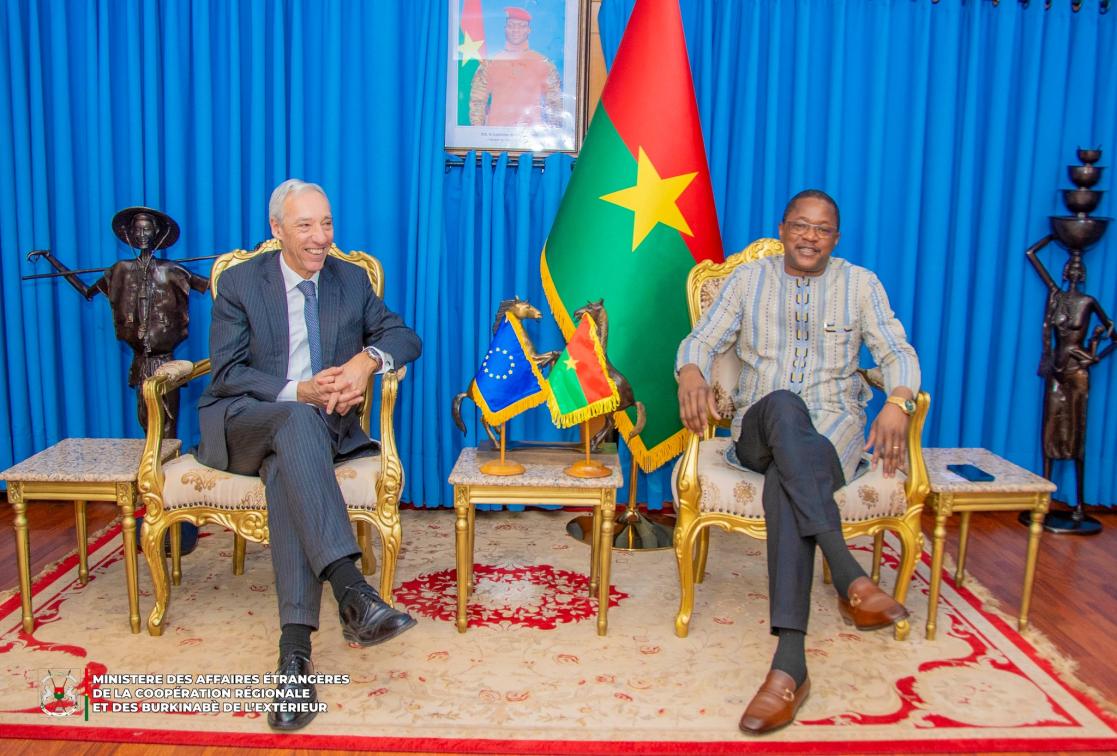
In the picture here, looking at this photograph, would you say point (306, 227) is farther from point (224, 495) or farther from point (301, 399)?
point (224, 495)

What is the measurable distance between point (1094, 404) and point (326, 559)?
349 centimetres

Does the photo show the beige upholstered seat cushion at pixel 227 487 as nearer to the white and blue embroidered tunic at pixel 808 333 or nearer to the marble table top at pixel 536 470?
the marble table top at pixel 536 470

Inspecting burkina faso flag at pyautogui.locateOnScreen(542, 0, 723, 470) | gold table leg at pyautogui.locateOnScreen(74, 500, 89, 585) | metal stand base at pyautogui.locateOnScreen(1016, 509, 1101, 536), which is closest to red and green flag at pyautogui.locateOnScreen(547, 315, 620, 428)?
burkina faso flag at pyautogui.locateOnScreen(542, 0, 723, 470)

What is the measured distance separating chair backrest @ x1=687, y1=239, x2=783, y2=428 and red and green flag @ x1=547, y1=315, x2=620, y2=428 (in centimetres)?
57

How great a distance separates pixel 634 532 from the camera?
3672 mm

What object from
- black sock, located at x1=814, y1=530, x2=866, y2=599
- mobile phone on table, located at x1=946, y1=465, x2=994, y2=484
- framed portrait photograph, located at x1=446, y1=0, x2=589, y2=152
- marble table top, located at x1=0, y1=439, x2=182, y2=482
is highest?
framed portrait photograph, located at x1=446, y1=0, x2=589, y2=152

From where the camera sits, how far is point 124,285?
11.6 ft

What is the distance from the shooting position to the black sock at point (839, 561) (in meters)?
2.35

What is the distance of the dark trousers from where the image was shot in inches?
95.9

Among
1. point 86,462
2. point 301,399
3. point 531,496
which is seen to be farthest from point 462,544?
point 86,462

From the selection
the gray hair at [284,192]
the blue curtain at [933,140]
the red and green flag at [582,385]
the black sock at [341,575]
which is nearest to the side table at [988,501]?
the red and green flag at [582,385]

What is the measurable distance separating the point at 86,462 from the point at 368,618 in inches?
44.6

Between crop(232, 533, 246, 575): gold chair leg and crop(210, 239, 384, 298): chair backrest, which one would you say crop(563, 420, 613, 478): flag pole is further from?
crop(232, 533, 246, 575): gold chair leg

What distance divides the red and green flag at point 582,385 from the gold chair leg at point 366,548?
0.89 m
